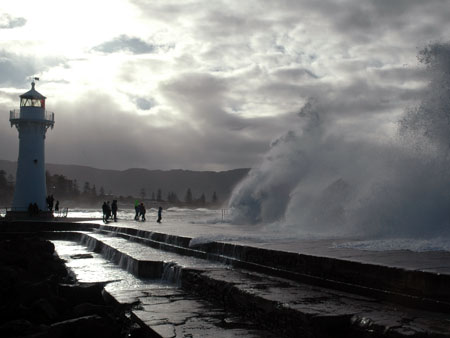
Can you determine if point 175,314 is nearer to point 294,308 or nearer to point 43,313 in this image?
point 294,308

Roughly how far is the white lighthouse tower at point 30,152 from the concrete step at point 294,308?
2190cm

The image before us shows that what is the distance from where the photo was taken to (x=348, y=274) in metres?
4.48

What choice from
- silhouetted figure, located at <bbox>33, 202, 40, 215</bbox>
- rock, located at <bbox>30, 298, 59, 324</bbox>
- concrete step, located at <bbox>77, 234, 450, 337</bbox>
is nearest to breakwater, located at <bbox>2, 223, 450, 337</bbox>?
concrete step, located at <bbox>77, 234, 450, 337</bbox>

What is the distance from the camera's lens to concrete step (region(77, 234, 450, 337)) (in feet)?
10.4

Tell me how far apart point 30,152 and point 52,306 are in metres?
21.5

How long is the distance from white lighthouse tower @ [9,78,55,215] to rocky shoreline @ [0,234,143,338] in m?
15.3

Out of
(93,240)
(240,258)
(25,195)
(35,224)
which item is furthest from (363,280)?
(25,195)

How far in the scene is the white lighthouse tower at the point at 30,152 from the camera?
1008 inches

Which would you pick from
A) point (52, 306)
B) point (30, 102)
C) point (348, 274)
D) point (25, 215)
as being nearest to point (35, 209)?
point (25, 215)

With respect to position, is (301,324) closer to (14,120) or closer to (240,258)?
(240,258)

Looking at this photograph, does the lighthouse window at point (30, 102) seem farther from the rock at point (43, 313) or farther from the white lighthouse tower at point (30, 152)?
the rock at point (43, 313)

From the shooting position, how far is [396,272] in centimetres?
395

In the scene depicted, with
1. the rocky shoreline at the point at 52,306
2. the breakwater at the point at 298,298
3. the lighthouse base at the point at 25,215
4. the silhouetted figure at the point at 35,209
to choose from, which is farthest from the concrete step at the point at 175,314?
the silhouetted figure at the point at 35,209

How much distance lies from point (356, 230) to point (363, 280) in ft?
19.4
